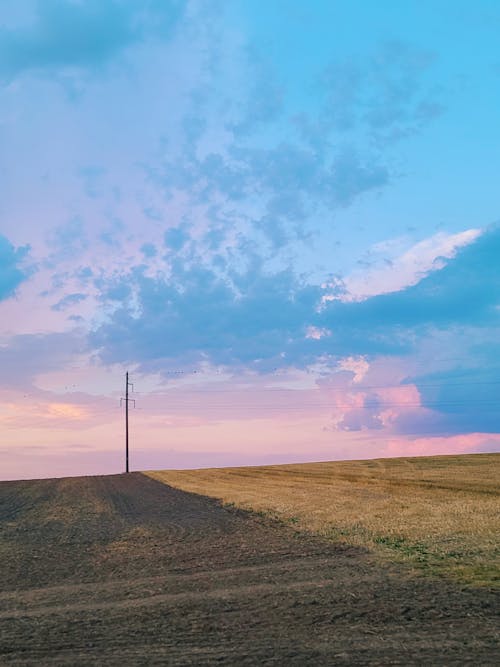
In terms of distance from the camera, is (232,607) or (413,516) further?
(413,516)

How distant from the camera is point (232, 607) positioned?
32.6 feet

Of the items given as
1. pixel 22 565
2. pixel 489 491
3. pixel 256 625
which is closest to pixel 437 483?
pixel 489 491

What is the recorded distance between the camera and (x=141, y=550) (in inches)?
655

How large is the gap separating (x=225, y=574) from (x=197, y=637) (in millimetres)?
4367

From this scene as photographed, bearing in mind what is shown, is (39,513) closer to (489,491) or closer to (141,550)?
(141,550)

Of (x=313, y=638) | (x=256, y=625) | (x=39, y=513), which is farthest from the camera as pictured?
(x=39, y=513)

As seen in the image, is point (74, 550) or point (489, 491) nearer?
point (74, 550)

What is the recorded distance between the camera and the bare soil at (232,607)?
7.76 metres

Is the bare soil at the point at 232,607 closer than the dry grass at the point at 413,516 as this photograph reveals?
Yes

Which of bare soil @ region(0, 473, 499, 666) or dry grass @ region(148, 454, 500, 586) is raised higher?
dry grass @ region(148, 454, 500, 586)

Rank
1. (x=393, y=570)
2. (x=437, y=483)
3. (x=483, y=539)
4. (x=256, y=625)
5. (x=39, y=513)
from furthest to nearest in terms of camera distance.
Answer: (x=437, y=483) < (x=39, y=513) < (x=483, y=539) < (x=393, y=570) < (x=256, y=625)

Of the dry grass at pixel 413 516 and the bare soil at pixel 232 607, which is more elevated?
the dry grass at pixel 413 516

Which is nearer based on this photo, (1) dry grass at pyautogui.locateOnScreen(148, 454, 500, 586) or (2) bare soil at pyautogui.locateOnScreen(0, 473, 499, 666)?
(2) bare soil at pyautogui.locateOnScreen(0, 473, 499, 666)

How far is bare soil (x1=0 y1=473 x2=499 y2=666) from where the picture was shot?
306 inches
